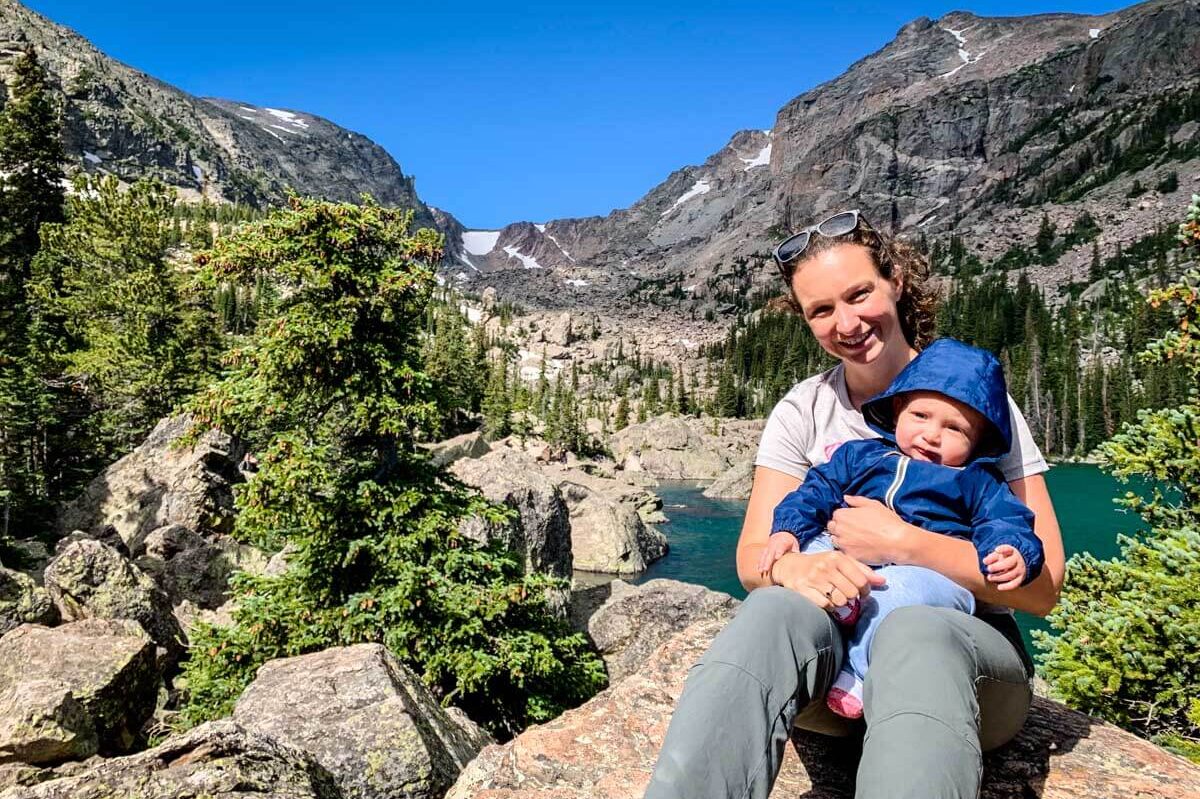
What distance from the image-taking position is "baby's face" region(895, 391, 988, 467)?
9.87 ft

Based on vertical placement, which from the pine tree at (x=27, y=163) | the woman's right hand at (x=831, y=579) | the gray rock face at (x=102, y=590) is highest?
the pine tree at (x=27, y=163)

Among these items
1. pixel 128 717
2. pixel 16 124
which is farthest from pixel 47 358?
pixel 128 717

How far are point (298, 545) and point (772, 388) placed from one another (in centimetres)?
12855

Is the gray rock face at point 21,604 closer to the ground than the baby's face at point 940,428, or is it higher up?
closer to the ground

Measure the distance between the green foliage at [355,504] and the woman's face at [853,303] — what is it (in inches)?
252

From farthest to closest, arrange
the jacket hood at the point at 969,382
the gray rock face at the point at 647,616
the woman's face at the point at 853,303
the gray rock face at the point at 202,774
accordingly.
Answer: the gray rock face at the point at 647,616 → the woman's face at the point at 853,303 → the gray rock face at the point at 202,774 → the jacket hood at the point at 969,382

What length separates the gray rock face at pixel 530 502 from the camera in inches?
744

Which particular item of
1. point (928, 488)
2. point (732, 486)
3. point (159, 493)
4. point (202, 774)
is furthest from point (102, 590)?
point (732, 486)

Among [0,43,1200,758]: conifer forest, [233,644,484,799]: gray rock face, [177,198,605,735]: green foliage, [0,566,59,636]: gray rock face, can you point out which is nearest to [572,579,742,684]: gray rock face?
[0,43,1200,758]: conifer forest

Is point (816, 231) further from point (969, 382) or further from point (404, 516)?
point (404, 516)

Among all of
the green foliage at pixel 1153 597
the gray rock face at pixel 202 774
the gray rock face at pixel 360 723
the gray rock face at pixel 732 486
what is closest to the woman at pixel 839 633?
the gray rock face at pixel 202 774

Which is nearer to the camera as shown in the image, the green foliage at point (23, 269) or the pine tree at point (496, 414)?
the green foliage at point (23, 269)

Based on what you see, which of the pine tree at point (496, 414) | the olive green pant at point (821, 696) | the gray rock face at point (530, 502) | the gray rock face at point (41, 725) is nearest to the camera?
the olive green pant at point (821, 696)

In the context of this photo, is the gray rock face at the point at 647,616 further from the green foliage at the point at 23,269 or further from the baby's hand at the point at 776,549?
the green foliage at the point at 23,269
